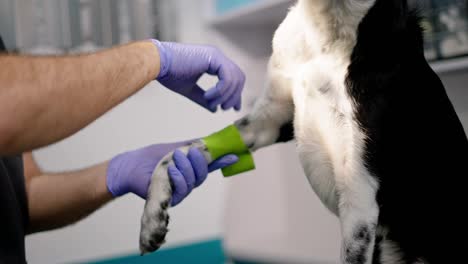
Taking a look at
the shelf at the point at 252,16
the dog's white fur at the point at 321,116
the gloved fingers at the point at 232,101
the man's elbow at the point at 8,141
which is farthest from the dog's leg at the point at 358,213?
the shelf at the point at 252,16

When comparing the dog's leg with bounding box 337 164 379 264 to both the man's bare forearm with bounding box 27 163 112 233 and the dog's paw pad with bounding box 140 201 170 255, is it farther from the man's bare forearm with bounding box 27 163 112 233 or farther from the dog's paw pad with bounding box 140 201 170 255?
the man's bare forearm with bounding box 27 163 112 233

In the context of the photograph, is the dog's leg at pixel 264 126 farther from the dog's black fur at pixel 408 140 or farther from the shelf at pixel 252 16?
the shelf at pixel 252 16

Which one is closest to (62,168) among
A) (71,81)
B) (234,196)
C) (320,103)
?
(234,196)

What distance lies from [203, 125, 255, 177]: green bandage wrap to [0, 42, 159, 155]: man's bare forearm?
0.15 meters

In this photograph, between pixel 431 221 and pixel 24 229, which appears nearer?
pixel 431 221

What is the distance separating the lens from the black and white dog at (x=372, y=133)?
64cm

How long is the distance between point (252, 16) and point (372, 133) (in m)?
1.00

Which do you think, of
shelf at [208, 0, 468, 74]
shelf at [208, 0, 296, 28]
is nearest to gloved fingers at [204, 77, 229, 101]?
shelf at [208, 0, 468, 74]

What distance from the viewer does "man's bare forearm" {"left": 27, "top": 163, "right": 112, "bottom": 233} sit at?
985 mm

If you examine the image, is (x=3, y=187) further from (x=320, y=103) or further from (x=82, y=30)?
(x=82, y=30)

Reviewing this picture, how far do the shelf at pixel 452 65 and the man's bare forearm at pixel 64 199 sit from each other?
79 centimetres

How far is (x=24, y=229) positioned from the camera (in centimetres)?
93

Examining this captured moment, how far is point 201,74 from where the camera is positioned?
83 cm

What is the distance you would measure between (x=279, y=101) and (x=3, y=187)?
0.49m
